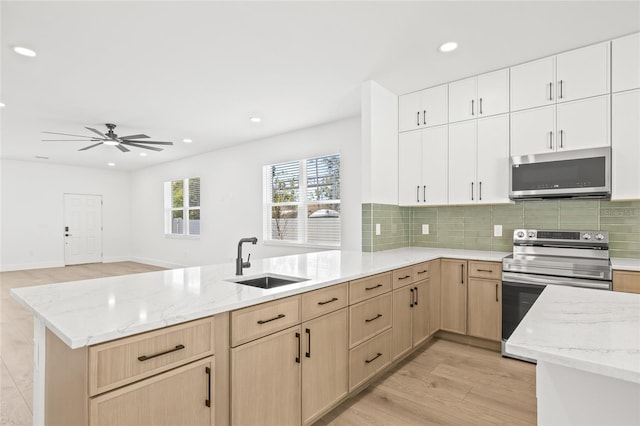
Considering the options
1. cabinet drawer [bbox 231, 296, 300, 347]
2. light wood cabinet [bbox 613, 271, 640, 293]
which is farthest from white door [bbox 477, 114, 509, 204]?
cabinet drawer [bbox 231, 296, 300, 347]

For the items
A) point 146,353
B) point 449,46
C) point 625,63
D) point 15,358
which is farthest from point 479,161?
point 15,358

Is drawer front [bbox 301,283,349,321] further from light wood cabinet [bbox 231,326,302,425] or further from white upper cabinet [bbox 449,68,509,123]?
white upper cabinet [bbox 449,68,509,123]

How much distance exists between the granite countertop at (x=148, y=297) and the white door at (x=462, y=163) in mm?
1525

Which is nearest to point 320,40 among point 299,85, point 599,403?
point 299,85

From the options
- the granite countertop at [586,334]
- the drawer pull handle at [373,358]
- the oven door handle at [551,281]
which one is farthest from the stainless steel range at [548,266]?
the granite countertop at [586,334]

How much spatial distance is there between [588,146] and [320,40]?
94.3 inches

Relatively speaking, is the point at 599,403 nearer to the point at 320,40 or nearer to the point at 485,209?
the point at 320,40

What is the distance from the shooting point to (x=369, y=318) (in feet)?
7.75

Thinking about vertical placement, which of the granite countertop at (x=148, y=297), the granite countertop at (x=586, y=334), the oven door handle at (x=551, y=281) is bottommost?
the oven door handle at (x=551, y=281)

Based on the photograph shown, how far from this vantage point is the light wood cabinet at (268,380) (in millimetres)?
1509

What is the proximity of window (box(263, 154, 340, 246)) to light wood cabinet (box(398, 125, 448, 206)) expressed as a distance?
131cm

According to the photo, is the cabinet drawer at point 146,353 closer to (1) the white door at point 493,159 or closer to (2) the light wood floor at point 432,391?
(2) the light wood floor at point 432,391

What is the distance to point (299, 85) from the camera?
12.0ft

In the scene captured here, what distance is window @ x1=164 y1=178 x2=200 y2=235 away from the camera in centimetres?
762
